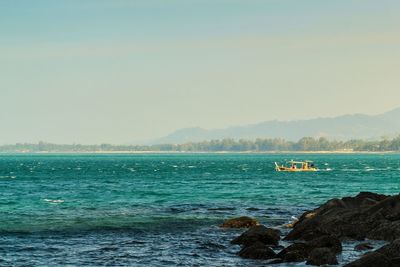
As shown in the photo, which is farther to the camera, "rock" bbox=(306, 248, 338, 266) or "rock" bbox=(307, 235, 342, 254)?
"rock" bbox=(307, 235, 342, 254)

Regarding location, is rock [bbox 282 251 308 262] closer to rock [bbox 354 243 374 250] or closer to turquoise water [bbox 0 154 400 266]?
turquoise water [bbox 0 154 400 266]

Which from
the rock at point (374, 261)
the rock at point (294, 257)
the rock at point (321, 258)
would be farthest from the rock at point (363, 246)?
the rock at point (374, 261)

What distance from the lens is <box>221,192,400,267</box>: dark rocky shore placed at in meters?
33.3

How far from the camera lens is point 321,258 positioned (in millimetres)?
32312

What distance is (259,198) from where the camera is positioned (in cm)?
8112

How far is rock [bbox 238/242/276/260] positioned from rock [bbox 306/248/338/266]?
280cm

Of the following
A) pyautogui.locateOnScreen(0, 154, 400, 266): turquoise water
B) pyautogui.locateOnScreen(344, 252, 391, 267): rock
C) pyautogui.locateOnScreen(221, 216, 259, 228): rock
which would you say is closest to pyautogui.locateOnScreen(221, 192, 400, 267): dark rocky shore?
pyautogui.locateOnScreen(221, 216, 259, 228): rock

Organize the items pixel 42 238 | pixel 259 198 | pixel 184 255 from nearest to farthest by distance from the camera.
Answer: pixel 184 255
pixel 42 238
pixel 259 198

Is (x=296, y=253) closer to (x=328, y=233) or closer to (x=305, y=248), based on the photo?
(x=305, y=248)

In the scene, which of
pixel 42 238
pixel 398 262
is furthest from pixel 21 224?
pixel 398 262

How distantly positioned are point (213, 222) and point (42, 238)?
14.9 meters

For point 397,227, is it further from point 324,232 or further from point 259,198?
point 259,198

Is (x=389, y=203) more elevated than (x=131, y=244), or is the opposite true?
(x=389, y=203)

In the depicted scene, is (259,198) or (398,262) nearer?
(398,262)
